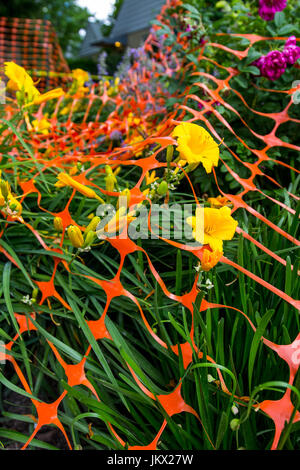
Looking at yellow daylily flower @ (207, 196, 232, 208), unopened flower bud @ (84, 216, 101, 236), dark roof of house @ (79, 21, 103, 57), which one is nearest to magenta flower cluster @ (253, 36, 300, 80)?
yellow daylily flower @ (207, 196, 232, 208)

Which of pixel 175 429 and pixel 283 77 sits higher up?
pixel 283 77

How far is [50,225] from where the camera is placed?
119cm

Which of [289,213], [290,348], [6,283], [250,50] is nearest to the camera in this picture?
[290,348]

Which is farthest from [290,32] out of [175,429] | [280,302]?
[175,429]

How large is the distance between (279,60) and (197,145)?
0.67m

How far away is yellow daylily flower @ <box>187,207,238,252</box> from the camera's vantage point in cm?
82

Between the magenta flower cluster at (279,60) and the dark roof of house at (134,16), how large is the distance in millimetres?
13468

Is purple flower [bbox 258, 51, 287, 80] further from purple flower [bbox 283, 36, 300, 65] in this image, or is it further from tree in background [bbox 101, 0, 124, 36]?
tree in background [bbox 101, 0, 124, 36]

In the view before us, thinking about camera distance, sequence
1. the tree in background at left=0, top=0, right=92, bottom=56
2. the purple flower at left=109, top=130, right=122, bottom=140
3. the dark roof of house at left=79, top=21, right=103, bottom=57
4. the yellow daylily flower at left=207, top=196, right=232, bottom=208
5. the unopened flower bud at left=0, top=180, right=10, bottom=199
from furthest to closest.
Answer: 1. the dark roof of house at left=79, top=21, right=103, bottom=57
2. the tree in background at left=0, top=0, right=92, bottom=56
3. the purple flower at left=109, top=130, right=122, bottom=140
4. the yellow daylily flower at left=207, top=196, right=232, bottom=208
5. the unopened flower bud at left=0, top=180, right=10, bottom=199

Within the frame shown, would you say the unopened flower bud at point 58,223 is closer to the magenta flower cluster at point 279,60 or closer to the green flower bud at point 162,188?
the green flower bud at point 162,188

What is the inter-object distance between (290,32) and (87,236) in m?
1.22

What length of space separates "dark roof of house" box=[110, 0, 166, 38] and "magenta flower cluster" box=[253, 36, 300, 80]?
13468 millimetres

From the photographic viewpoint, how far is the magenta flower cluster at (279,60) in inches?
53.0
